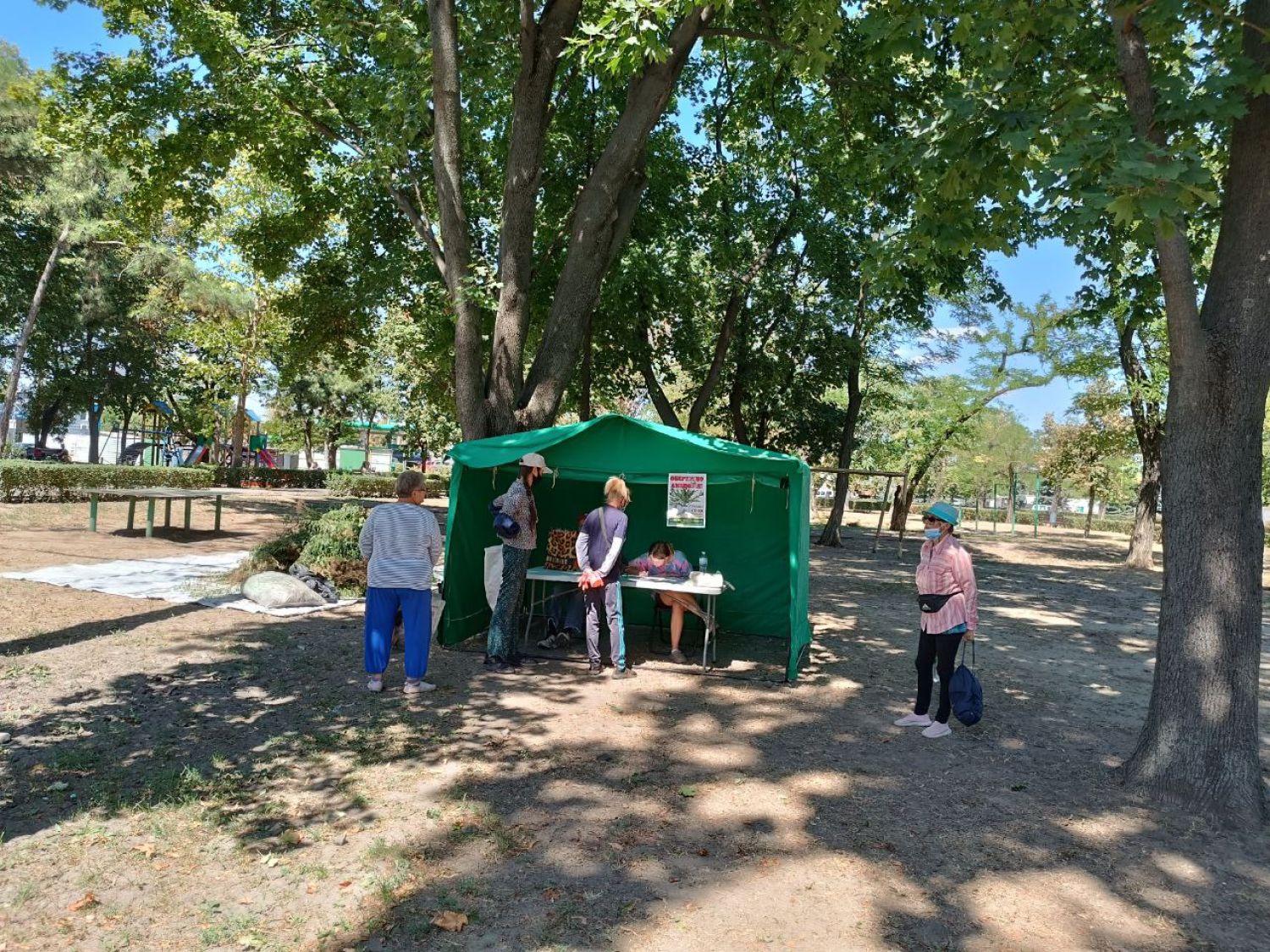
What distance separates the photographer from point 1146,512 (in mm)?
22562

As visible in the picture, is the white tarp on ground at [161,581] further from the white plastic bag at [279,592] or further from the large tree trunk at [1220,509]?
the large tree trunk at [1220,509]

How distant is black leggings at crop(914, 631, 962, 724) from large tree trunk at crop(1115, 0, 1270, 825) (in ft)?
4.13

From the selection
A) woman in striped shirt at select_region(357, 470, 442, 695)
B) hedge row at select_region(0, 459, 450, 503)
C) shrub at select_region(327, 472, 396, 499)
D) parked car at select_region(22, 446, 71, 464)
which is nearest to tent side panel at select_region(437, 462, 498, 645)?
woman in striped shirt at select_region(357, 470, 442, 695)

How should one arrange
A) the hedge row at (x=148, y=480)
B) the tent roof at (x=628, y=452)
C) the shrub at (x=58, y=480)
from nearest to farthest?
the tent roof at (x=628, y=452), the shrub at (x=58, y=480), the hedge row at (x=148, y=480)

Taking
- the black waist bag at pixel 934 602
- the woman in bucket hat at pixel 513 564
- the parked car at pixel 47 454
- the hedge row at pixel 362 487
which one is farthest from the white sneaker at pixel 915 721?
the parked car at pixel 47 454

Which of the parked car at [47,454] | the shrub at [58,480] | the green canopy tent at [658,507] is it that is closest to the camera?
the green canopy tent at [658,507]

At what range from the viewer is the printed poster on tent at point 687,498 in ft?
25.2

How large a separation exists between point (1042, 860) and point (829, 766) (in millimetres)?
1423

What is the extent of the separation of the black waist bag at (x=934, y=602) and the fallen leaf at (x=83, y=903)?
468cm

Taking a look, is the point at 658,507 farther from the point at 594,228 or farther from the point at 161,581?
the point at 161,581

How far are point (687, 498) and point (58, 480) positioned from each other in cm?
1778

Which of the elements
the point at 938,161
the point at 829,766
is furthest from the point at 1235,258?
the point at 829,766

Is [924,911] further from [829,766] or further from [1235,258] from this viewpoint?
[1235,258]

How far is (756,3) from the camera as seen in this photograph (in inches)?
356
